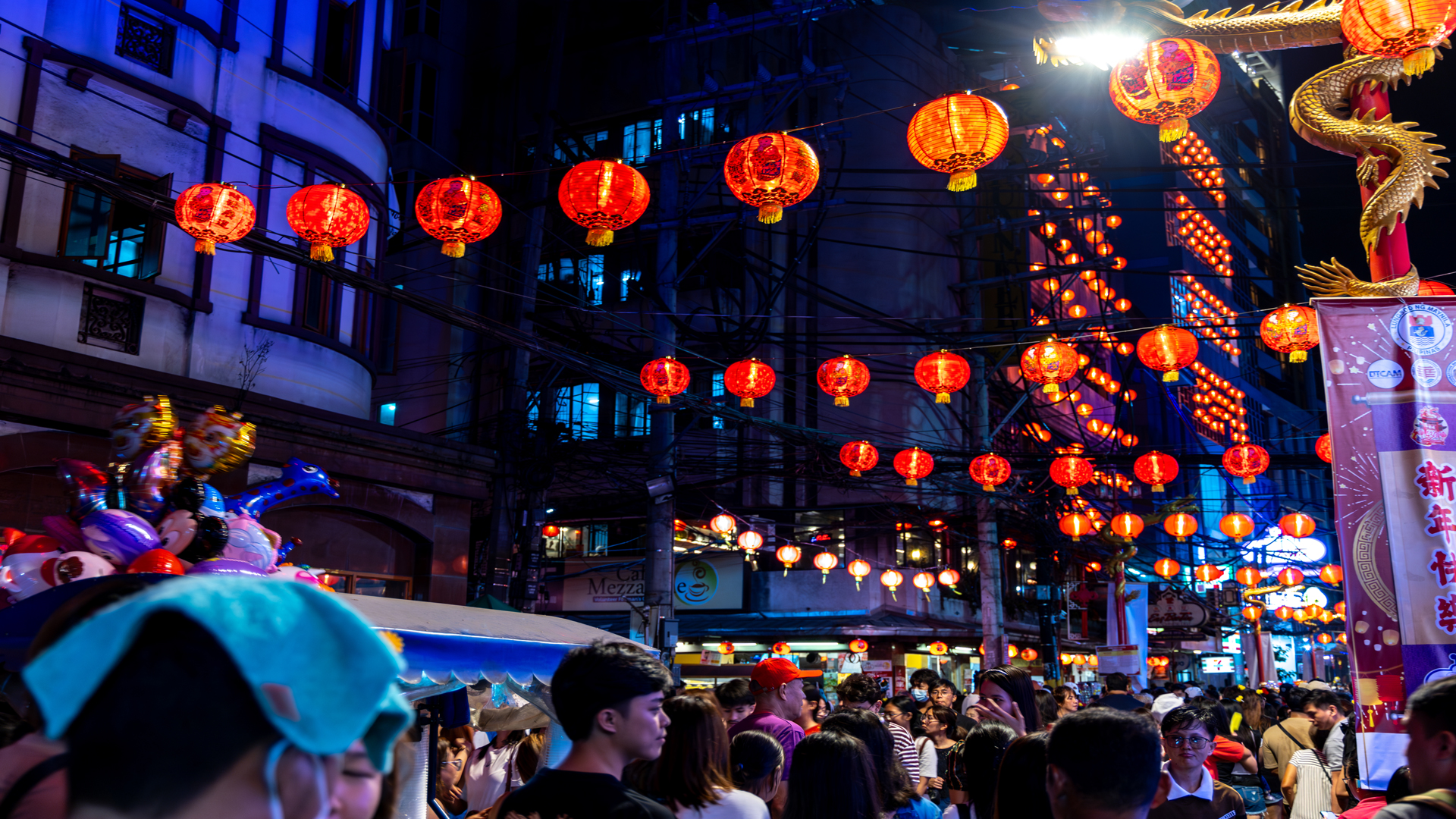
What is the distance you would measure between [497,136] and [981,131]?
24.4 m

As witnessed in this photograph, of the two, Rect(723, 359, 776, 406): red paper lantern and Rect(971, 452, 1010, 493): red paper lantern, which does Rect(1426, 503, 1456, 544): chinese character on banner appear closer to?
Rect(723, 359, 776, 406): red paper lantern

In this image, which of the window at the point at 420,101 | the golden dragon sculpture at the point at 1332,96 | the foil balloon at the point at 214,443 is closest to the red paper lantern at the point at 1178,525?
the golden dragon sculpture at the point at 1332,96

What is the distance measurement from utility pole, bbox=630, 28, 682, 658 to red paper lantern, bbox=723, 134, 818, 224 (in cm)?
616

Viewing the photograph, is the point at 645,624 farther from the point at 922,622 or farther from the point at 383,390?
the point at 383,390

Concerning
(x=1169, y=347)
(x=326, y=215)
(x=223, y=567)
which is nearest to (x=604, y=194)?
(x=326, y=215)

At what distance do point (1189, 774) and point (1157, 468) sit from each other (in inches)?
534

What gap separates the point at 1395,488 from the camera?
536cm

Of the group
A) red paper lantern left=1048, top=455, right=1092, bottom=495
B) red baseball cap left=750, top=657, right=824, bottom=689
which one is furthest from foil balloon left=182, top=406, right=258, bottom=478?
red paper lantern left=1048, top=455, right=1092, bottom=495

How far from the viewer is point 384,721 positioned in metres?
1.20

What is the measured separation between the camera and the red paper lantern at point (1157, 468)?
17.8m

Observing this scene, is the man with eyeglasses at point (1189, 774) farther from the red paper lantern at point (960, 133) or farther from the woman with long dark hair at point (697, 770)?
the red paper lantern at point (960, 133)

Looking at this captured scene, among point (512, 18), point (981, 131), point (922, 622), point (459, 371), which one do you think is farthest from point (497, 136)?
point (981, 131)

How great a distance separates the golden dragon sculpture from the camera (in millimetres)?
6238

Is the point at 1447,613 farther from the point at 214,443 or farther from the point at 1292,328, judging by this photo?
the point at 214,443
